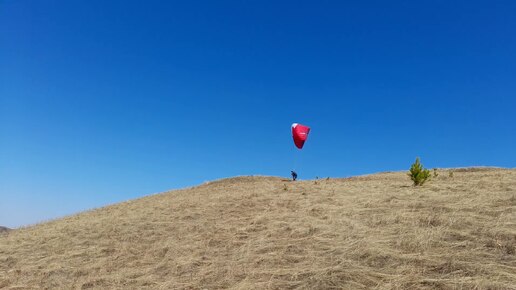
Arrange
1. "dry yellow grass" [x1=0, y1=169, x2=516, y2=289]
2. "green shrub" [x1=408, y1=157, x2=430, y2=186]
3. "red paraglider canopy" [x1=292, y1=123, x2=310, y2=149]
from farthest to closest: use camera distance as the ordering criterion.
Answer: "red paraglider canopy" [x1=292, y1=123, x2=310, y2=149]
"green shrub" [x1=408, y1=157, x2=430, y2=186]
"dry yellow grass" [x1=0, y1=169, x2=516, y2=289]

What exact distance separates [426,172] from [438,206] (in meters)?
5.31

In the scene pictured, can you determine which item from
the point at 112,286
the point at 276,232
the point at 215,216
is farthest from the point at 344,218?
the point at 112,286

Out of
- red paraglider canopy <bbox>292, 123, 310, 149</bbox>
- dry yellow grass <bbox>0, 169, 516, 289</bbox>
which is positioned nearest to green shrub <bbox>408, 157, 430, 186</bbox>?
dry yellow grass <bbox>0, 169, 516, 289</bbox>

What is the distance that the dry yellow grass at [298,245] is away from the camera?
743 centimetres

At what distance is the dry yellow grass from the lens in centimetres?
743

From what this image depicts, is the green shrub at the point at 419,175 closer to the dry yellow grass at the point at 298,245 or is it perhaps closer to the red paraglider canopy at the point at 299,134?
the dry yellow grass at the point at 298,245

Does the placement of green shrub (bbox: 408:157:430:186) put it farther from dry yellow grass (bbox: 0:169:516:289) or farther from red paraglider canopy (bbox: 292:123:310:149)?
red paraglider canopy (bbox: 292:123:310:149)

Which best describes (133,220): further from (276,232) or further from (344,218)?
(344,218)

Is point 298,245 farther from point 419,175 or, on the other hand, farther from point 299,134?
point 299,134

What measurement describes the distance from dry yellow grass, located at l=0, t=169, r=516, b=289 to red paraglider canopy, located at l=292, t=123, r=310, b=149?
7.78 m

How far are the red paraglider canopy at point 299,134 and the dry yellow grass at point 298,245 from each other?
7780 mm

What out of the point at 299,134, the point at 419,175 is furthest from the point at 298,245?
the point at 299,134

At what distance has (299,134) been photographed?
2302cm

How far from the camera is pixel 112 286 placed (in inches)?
344
